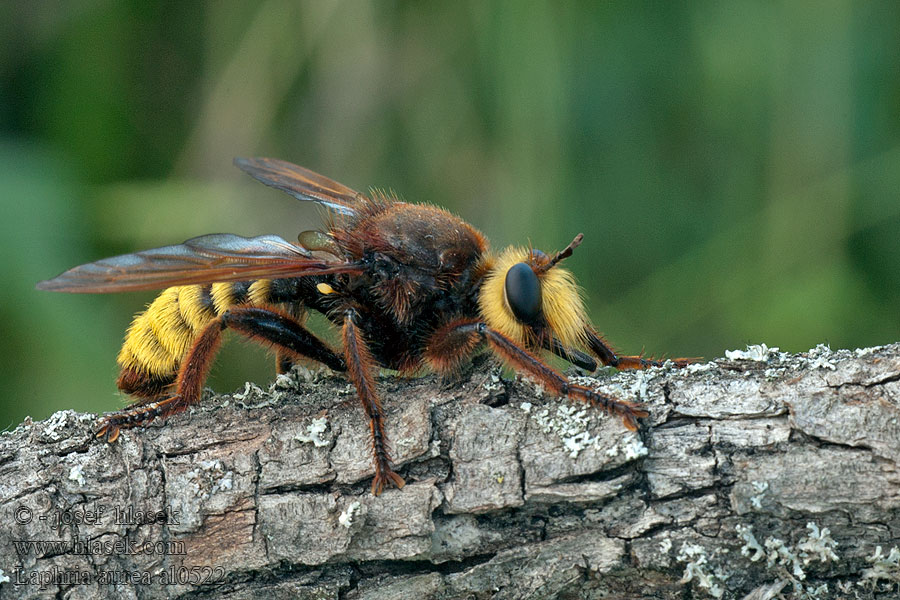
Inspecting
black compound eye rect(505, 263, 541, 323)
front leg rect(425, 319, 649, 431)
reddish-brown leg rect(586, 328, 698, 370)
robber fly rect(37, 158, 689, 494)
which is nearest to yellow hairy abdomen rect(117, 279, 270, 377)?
robber fly rect(37, 158, 689, 494)

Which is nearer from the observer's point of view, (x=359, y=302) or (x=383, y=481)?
(x=383, y=481)

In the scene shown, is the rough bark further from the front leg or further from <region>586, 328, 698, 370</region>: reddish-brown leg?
<region>586, 328, 698, 370</region>: reddish-brown leg

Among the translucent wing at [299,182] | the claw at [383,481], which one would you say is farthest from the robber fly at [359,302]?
the translucent wing at [299,182]

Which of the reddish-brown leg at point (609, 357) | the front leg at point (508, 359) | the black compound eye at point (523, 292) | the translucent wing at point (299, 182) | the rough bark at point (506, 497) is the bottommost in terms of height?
the rough bark at point (506, 497)

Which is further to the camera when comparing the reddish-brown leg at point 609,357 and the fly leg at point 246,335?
the reddish-brown leg at point 609,357

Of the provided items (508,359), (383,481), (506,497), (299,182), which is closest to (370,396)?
(383,481)

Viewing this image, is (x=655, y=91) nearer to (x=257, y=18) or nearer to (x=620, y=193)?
(x=620, y=193)

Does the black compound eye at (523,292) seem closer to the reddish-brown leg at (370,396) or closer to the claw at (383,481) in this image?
the reddish-brown leg at (370,396)

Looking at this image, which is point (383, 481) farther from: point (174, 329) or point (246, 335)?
point (174, 329)
